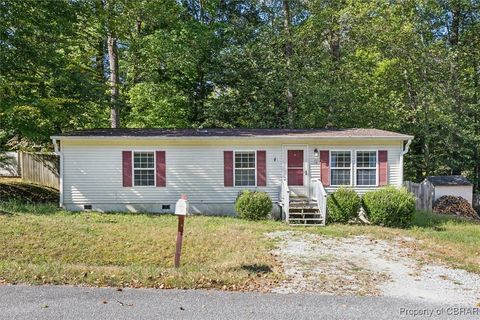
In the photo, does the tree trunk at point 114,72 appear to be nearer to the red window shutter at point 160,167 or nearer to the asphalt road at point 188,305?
the red window shutter at point 160,167

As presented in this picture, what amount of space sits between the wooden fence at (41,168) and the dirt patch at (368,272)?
12.8 m

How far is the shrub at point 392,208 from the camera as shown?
12.3 metres

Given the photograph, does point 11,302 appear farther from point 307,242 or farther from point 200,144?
point 200,144

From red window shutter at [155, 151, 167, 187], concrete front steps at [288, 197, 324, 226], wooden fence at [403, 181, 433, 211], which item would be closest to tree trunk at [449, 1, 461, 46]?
wooden fence at [403, 181, 433, 211]

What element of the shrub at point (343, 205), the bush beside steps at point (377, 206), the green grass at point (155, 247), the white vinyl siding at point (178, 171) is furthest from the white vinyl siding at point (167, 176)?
the bush beside steps at point (377, 206)

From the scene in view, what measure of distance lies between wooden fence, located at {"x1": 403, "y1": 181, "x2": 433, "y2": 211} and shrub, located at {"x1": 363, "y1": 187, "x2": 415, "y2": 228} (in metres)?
5.53

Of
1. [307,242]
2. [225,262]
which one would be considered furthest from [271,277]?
[307,242]

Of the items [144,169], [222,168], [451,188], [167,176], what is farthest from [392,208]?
[144,169]

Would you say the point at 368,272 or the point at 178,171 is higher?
the point at 178,171

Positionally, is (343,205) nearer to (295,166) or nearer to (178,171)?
(295,166)

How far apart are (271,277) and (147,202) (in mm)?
8324

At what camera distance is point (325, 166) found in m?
14.4

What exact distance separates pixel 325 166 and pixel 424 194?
6.19 metres

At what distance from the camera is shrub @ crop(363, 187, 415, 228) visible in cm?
1233
